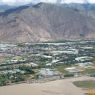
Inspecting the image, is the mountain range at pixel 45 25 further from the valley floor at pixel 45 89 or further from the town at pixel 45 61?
the valley floor at pixel 45 89

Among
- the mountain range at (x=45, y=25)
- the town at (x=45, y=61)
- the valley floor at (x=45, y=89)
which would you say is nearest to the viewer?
the valley floor at (x=45, y=89)

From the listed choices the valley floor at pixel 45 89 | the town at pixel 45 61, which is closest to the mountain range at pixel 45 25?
the town at pixel 45 61

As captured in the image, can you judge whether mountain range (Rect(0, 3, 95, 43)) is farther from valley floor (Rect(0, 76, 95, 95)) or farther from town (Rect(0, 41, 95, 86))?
valley floor (Rect(0, 76, 95, 95))

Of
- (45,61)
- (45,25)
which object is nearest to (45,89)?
(45,61)

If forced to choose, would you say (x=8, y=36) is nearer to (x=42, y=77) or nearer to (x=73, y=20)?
(x=73, y=20)

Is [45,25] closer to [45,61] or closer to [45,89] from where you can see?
[45,61]

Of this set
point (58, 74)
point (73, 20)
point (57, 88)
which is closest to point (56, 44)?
point (73, 20)
